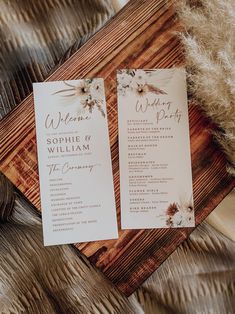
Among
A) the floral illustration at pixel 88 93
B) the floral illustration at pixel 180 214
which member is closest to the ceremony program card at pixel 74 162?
the floral illustration at pixel 88 93

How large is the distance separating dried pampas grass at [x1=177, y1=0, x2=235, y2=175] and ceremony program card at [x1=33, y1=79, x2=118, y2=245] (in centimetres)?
19

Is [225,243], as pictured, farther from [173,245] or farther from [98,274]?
[98,274]

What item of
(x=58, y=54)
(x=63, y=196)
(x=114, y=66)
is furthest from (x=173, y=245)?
(x=58, y=54)

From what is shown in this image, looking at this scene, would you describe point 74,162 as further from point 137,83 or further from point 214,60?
point 214,60

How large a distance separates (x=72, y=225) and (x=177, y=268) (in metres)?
0.31

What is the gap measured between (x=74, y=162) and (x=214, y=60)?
0.34 metres

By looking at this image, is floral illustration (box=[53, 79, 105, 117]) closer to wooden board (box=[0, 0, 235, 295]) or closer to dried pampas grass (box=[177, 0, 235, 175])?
wooden board (box=[0, 0, 235, 295])

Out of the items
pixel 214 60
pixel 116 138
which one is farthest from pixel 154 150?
pixel 214 60

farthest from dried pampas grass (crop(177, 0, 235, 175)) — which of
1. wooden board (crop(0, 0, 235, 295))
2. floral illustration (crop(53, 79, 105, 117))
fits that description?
floral illustration (crop(53, 79, 105, 117))

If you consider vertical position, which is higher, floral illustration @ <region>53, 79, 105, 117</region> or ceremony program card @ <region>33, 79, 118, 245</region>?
floral illustration @ <region>53, 79, 105, 117</region>

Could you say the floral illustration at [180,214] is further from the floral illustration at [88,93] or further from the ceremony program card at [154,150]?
the floral illustration at [88,93]

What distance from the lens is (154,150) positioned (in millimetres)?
927

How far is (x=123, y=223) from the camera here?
2.99ft

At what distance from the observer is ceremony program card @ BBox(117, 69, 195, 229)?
919 millimetres
